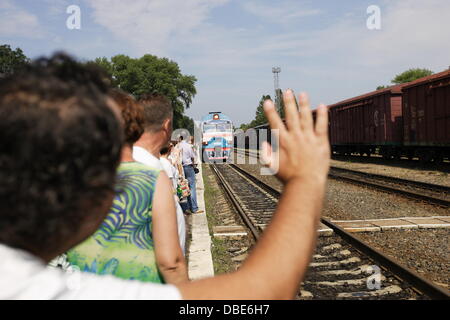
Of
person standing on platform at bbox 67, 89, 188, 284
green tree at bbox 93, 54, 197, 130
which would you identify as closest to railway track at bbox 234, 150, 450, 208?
person standing on platform at bbox 67, 89, 188, 284

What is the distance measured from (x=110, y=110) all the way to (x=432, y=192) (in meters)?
12.8

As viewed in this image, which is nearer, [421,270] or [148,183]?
[148,183]

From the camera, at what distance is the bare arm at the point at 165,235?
1.84 metres

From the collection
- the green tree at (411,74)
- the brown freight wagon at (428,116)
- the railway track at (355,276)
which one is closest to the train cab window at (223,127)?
the brown freight wagon at (428,116)

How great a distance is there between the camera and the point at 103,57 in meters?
64.2

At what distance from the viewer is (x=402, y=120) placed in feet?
69.3

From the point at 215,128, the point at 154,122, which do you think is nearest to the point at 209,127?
the point at 215,128

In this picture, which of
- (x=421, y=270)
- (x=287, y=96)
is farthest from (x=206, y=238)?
(x=287, y=96)

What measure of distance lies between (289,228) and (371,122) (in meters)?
24.2

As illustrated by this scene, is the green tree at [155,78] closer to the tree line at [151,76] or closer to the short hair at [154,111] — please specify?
the tree line at [151,76]

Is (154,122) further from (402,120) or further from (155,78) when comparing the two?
(155,78)

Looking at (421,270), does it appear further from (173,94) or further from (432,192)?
(173,94)

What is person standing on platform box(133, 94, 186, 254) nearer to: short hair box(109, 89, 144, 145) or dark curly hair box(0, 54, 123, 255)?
short hair box(109, 89, 144, 145)

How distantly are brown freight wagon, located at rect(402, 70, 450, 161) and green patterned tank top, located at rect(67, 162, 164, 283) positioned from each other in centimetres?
1718
